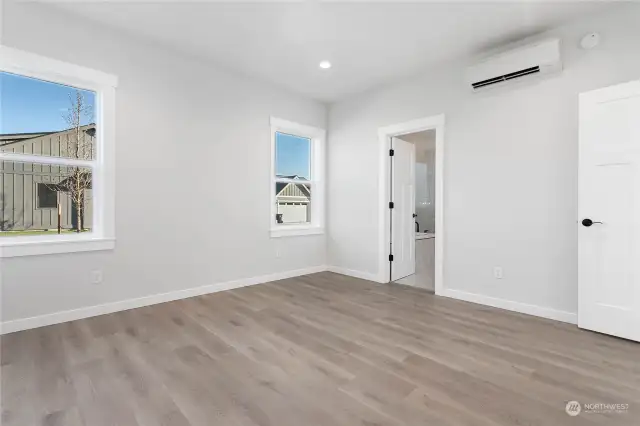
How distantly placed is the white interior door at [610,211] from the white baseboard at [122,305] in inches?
137

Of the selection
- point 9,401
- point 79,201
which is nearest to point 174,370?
point 9,401

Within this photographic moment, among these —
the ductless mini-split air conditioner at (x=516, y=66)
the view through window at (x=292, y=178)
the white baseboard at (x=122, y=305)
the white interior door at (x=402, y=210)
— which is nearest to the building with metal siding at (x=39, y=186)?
the white baseboard at (x=122, y=305)

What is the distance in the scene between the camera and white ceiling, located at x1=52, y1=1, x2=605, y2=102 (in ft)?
9.06

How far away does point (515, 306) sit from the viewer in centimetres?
327

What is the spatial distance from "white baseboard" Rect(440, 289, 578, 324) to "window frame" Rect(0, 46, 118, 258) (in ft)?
12.4

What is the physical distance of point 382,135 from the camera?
14.7 ft

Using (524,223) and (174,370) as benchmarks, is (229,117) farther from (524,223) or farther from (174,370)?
(524,223)

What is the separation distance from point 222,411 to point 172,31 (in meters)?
3.33

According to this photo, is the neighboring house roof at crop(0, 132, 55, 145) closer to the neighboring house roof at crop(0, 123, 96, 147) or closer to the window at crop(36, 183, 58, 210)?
the neighboring house roof at crop(0, 123, 96, 147)

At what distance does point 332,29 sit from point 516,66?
Answer: 6.01ft

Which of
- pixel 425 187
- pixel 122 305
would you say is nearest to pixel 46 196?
pixel 122 305

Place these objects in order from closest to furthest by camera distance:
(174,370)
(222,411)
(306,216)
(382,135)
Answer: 1. (222,411)
2. (174,370)
3. (382,135)
4. (306,216)

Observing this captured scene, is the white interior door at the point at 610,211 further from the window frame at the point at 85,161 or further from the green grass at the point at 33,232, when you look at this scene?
the green grass at the point at 33,232

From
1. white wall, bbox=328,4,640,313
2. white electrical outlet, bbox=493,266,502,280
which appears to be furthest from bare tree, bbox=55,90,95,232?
white electrical outlet, bbox=493,266,502,280
